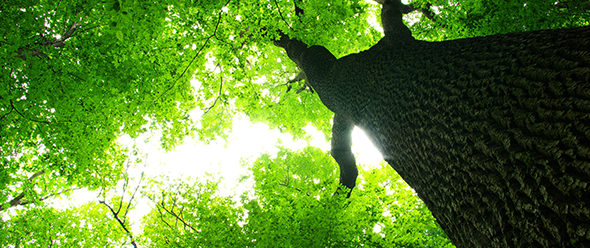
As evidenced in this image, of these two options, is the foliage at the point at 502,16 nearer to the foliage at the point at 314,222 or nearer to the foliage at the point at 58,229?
the foliage at the point at 314,222

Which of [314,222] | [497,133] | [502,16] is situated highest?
[502,16]

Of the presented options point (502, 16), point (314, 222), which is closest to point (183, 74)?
point (314, 222)

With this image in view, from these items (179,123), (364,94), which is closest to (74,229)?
(179,123)

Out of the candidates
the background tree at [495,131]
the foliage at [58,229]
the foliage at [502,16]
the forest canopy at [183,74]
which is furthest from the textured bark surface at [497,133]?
the foliage at [58,229]

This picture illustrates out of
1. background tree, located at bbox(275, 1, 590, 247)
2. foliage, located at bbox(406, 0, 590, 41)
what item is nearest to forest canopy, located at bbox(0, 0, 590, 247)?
foliage, located at bbox(406, 0, 590, 41)

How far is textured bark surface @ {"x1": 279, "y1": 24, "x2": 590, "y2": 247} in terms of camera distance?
1.17 m

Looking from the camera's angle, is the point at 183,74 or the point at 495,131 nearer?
the point at 495,131

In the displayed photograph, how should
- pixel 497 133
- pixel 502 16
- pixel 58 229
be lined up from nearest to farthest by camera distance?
1. pixel 497 133
2. pixel 502 16
3. pixel 58 229

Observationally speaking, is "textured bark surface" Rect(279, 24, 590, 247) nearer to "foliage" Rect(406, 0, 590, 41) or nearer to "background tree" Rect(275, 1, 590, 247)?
"background tree" Rect(275, 1, 590, 247)

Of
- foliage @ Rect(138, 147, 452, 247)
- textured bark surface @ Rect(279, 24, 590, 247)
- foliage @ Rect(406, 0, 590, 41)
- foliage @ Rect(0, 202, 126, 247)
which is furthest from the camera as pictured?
foliage @ Rect(0, 202, 126, 247)

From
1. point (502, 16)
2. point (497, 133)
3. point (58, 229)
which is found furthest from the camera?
point (58, 229)

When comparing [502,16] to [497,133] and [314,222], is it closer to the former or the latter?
[497,133]

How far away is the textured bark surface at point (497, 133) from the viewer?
1.17 m

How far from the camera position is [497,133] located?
60.9 inches
